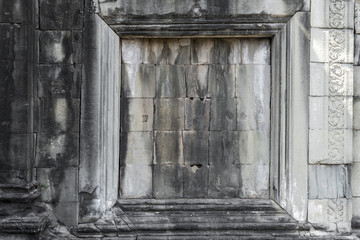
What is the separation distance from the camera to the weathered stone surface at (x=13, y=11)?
394 centimetres

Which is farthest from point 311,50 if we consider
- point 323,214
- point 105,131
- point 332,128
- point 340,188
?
point 105,131

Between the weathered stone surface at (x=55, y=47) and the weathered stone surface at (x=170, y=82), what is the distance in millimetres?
1028

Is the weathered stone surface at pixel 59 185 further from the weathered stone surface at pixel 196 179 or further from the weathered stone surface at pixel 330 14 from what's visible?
the weathered stone surface at pixel 330 14

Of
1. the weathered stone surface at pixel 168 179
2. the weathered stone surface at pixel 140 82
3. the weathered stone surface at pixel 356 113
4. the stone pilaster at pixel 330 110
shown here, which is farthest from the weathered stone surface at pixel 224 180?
the weathered stone surface at pixel 356 113

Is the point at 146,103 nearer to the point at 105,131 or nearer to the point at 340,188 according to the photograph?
the point at 105,131

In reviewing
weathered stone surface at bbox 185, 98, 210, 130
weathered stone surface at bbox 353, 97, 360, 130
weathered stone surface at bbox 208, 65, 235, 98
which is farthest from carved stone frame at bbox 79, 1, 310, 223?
weathered stone surface at bbox 185, 98, 210, 130

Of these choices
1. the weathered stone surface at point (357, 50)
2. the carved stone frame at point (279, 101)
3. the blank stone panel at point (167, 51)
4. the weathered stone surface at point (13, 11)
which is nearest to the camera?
the weathered stone surface at point (13, 11)

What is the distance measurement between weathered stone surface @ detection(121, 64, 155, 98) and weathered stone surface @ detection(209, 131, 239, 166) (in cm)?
89

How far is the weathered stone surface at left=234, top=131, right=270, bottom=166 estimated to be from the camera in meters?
4.29

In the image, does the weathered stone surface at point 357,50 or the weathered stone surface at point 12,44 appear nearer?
the weathered stone surface at point 12,44

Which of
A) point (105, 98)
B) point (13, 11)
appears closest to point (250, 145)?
point (105, 98)

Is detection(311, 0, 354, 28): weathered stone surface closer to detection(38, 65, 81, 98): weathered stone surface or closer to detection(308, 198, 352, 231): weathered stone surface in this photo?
detection(308, 198, 352, 231): weathered stone surface

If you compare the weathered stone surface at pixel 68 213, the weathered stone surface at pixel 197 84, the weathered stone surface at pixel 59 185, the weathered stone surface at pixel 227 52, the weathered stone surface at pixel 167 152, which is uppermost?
the weathered stone surface at pixel 227 52

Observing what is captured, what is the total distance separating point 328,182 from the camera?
4094 millimetres
